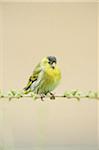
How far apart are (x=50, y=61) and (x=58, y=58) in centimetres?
11

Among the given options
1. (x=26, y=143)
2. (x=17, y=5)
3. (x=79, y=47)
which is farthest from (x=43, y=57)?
(x=26, y=143)

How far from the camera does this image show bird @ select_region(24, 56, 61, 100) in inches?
51.2

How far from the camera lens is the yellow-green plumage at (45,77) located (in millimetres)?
1301

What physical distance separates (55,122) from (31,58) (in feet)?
1.11

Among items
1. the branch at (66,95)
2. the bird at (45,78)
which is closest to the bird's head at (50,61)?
the bird at (45,78)

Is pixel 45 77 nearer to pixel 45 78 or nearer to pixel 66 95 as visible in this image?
pixel 45 78

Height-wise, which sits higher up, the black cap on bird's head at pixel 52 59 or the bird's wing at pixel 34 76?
the black cap on bird's head at pixel 52 59

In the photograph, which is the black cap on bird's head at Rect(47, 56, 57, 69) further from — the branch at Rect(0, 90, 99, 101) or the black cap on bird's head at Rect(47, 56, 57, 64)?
the branch at Rect(0, 90, 99, 101)

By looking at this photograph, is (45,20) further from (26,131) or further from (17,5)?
(26,131)

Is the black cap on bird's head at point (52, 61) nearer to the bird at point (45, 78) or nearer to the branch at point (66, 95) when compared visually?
the bird at point (45, 78)

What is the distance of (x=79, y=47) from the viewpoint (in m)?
1.46

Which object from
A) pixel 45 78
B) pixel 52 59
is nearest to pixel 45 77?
pixel 45 78

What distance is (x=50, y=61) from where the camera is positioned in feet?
4.41

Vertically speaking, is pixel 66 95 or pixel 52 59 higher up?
pixel 52 59
